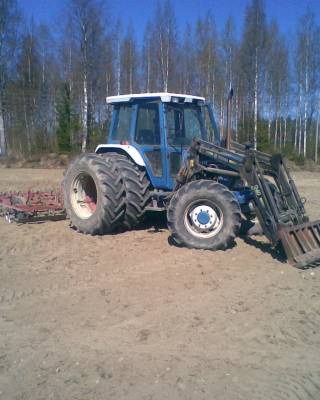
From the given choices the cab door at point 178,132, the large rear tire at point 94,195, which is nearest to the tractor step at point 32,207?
the large rear tire at point 94,195

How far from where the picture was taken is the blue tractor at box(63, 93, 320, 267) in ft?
21.4

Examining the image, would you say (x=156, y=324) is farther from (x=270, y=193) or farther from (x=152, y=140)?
(x=152, y=140)

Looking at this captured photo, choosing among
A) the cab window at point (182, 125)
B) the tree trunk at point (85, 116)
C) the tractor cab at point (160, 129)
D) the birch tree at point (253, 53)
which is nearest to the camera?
the tractor cab at point (160, 129)

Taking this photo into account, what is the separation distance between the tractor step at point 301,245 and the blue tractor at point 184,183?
0.01 m

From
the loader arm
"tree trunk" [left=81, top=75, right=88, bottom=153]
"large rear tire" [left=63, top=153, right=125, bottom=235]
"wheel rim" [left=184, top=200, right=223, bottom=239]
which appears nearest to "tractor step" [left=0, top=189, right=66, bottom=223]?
"large rear tire" [left=63, top=153, right=125, bottom=235]

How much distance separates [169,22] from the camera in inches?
1109

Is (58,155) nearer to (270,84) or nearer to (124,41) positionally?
(124,41)

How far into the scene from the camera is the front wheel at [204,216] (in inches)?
258

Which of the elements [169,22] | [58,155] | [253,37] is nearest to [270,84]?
[253,37]

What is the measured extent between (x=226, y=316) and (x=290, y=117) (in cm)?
3358

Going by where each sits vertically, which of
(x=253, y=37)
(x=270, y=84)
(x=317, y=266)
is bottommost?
(x=317, y=266)

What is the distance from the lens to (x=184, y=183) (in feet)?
24.4

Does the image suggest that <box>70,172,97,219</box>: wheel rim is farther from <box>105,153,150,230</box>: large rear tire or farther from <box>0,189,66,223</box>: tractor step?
<box>105,153,150,230</box>: large rear tire

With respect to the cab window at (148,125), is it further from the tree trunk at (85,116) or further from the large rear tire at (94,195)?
the tree trunk at (85,116)
